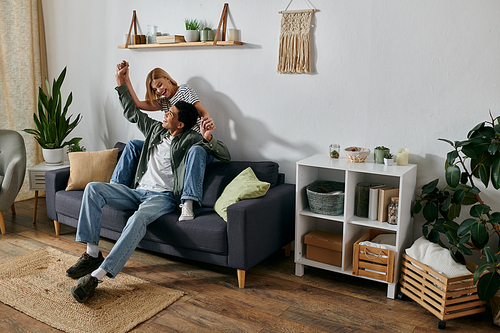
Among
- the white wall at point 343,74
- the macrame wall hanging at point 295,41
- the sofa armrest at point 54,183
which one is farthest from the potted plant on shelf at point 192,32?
the sofa armrest at point 54,183

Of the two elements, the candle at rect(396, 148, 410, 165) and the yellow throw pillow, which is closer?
the candle at rect(396, 148, 410, 165)

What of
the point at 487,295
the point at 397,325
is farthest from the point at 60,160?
the point at 487,295

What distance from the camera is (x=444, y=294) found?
2.23 metres

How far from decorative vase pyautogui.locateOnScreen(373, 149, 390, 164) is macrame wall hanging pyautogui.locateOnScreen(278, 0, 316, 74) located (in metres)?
0.76

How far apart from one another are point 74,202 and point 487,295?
113 inches

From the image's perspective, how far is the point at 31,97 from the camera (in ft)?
15.2

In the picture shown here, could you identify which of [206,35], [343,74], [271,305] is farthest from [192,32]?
[271,305]

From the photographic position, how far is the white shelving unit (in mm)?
2529

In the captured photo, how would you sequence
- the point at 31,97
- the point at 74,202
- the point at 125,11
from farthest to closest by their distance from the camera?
the point at 31,97 < the point at 125,11 < the point at 74,202

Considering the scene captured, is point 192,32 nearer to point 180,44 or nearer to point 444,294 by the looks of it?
point 180,44

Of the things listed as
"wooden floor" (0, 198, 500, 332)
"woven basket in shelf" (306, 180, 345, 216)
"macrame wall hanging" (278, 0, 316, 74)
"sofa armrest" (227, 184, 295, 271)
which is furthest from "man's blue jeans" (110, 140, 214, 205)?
"macrame wall hanging" (278, 0, 316, 74)

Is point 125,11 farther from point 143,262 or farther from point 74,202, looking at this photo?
point 143,262

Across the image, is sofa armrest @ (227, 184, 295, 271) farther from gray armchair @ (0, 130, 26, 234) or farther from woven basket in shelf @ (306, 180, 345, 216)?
gray armchair @ (0, 130, 26, 234)

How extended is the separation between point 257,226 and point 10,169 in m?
2.26
